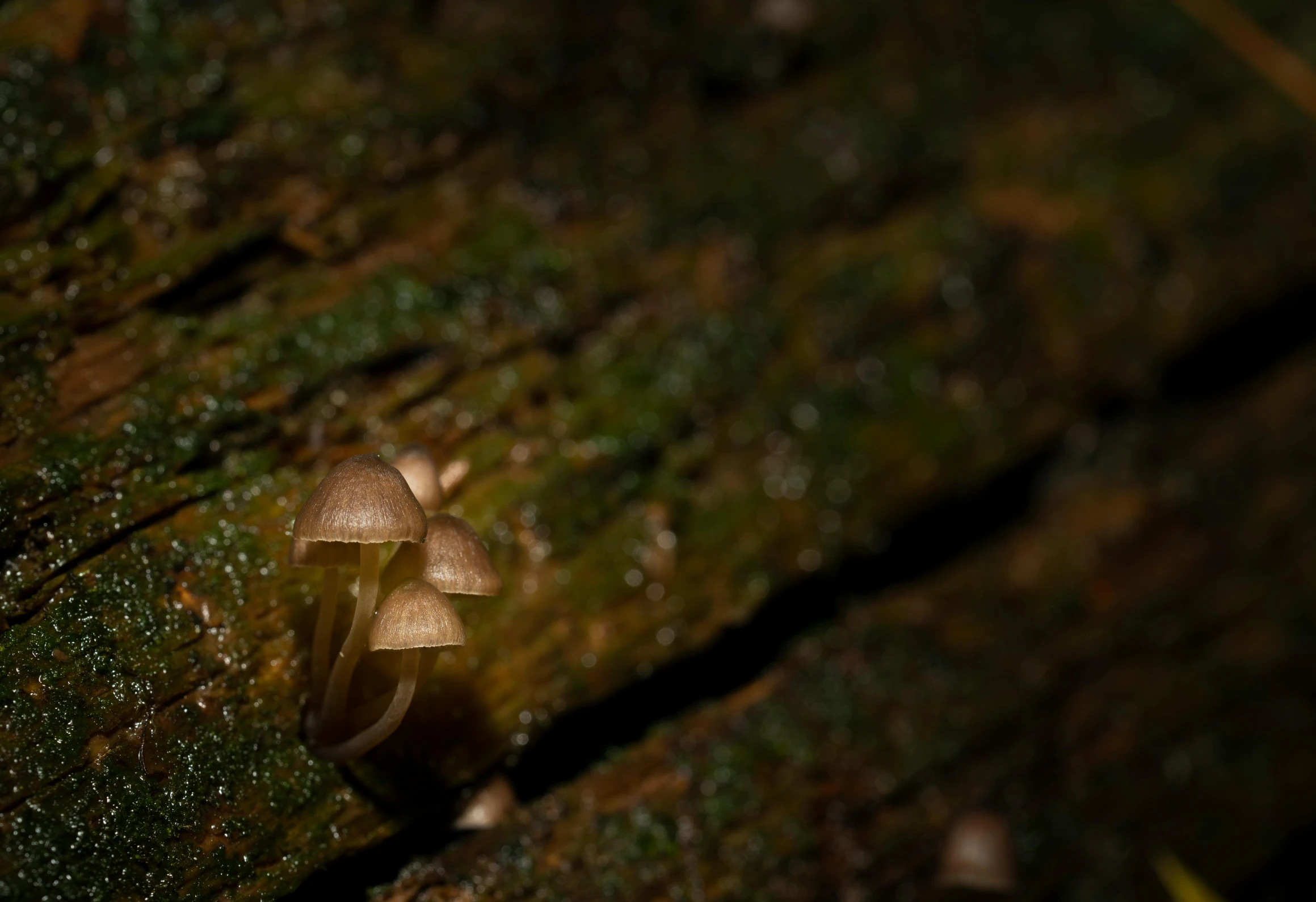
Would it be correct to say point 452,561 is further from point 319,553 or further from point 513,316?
point 513,316

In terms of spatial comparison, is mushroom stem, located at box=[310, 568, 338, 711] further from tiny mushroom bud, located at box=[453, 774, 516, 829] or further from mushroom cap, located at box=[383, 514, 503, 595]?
tiny mushroom bud, located at box=[453, 774, 516, 829]

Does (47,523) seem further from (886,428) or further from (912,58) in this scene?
(912,58)

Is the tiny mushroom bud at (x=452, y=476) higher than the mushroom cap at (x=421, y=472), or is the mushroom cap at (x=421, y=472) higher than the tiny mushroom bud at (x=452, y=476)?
the mushroom cap at (x=421, y=472)

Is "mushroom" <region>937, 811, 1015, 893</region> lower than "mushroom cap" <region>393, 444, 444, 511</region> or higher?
lower

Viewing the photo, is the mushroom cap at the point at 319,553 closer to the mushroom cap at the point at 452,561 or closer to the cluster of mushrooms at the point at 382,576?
the cluster of mushrooms at the point at 382,576

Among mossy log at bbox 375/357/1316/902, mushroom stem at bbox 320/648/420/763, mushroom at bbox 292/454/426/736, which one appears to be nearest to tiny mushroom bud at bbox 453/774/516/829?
mossy log at bbox 375/357/1316/902

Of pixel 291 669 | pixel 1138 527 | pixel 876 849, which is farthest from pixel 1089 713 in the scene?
pixel 291 669

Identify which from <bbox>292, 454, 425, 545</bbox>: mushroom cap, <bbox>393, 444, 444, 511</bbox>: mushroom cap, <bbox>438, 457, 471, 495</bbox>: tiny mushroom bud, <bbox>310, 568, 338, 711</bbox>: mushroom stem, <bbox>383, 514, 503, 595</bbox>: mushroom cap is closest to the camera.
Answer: <bbox>292, 454, 425, 545</bbox>: mushroom cap

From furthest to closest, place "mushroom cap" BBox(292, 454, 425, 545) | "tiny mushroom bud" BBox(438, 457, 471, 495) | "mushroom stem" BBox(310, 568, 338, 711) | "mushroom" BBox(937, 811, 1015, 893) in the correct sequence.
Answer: "mushroom" BBox(937, 811, 1015, 893) → "tiny mushroom bud" BBox(438, 457, 471, 495) → "mushroom stem" BBox(310, 568, 338, 711) → "mushroom cap" BBox(292, 454, 425, 545)

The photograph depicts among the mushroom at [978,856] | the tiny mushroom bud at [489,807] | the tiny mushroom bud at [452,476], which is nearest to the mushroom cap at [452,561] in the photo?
the tiny mushroom bud at [452,476]
